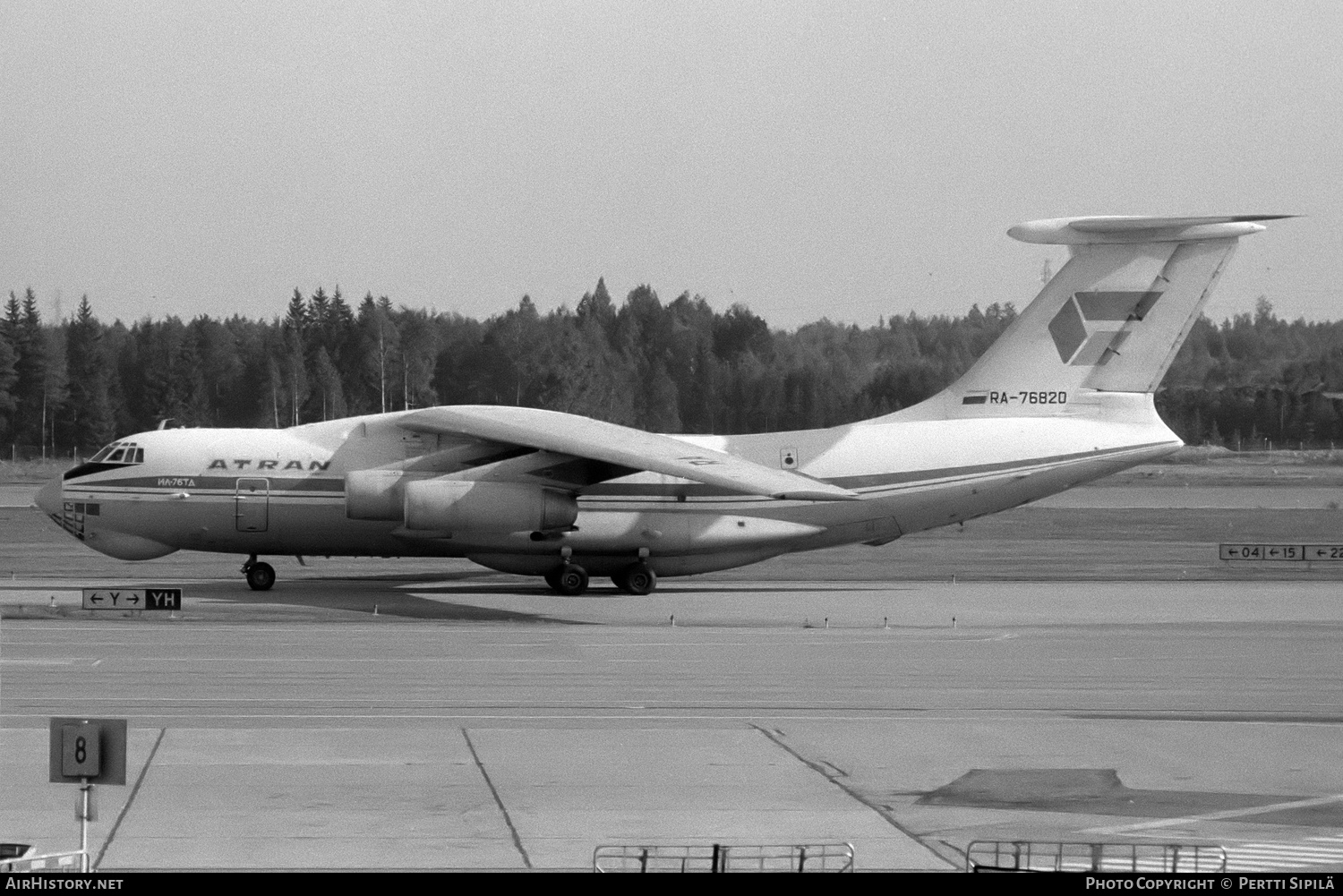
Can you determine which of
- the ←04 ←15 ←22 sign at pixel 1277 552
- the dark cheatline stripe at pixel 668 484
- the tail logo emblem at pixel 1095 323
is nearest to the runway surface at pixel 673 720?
the dark cheatline stripe at pixel 668 484

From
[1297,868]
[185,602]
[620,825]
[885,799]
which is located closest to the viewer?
[1297,868]

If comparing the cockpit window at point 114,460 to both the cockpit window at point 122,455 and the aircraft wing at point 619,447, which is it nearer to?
the cockpit window at point 122,455

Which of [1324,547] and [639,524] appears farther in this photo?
[1324,547]

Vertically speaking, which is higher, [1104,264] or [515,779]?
[1104,264]

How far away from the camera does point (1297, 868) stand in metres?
10.8

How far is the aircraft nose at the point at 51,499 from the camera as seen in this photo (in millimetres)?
30234

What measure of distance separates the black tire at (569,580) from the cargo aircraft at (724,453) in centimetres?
4

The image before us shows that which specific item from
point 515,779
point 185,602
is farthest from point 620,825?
point 185,602

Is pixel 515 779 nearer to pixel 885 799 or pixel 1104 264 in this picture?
pixel 885 799

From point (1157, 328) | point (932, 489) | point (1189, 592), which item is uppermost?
point (1157, 328)

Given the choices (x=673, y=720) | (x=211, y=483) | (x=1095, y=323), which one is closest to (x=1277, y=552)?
(x=1095, y=323)

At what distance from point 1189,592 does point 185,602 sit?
17761 millimetres

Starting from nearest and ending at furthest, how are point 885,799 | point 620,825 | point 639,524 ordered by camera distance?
point 620,825
point 885,799
point 639,524

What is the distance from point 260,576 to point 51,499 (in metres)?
4.16
